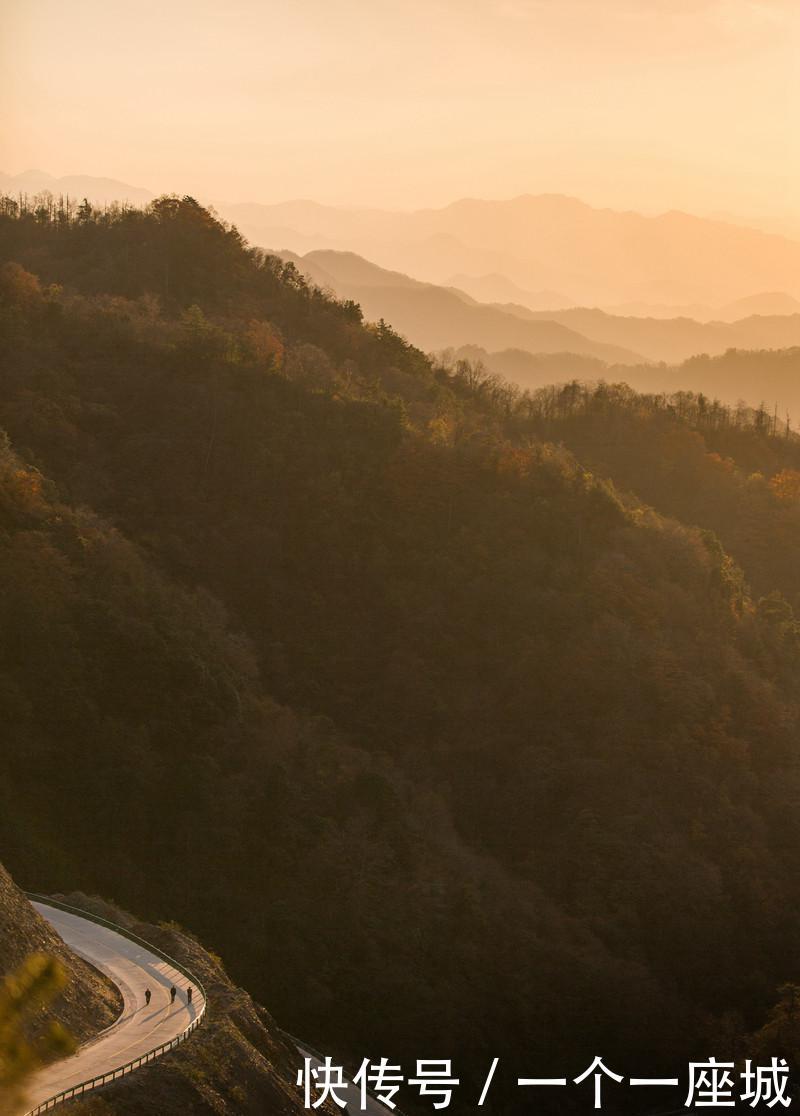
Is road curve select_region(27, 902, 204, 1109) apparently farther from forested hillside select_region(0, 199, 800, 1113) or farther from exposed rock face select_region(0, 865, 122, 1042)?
forested hillside select_region(0, 199, 800, 1113)

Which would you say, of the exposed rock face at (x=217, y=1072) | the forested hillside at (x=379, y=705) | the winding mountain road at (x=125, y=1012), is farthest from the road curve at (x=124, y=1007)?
the forested hillside at (x=379, y=705)

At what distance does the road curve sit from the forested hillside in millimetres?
14643

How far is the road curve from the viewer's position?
25.0 metres

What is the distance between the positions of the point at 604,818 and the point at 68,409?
43601 millimetres

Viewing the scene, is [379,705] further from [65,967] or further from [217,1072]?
[217,1072]

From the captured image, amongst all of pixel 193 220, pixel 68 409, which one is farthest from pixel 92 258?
pixel 68 409

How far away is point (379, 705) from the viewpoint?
245 ft

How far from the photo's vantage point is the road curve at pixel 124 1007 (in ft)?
82.1

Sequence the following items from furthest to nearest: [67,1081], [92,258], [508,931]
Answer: [92,258] → [508,931] → [67,1081]

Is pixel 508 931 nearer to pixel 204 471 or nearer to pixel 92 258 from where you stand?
pixel 204 471

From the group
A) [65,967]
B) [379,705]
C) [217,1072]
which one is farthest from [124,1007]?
[379,705]

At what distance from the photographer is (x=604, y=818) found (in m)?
68.8

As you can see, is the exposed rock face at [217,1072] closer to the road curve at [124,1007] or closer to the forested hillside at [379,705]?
the road curve at [124,1007]

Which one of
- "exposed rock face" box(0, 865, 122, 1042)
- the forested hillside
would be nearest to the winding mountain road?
"exposed rock face" box(0, 865, 122, 1042)
